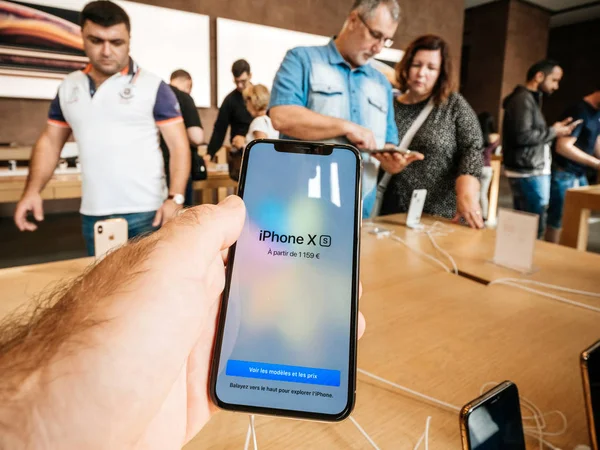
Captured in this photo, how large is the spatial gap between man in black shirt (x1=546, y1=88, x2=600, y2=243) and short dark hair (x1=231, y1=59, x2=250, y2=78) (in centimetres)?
230

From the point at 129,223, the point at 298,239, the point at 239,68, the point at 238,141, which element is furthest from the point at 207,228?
the point at 239,68

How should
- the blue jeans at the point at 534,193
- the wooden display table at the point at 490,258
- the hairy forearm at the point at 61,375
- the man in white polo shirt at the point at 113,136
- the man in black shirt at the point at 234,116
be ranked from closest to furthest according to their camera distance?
the hairy forearm at the point at 61,375
the wooden display table at the point at 490,258
the man in white polo shirt at the point at 113,136
the blue jeans at the point at 534,193
the man in black shirt at the point at 234,116

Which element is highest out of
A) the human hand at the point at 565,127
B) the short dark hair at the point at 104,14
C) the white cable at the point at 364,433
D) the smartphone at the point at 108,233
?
the short dark hair at the point at 104,14

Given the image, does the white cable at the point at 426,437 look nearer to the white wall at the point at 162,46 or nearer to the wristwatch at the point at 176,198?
the wristwatch at the point at 176,198

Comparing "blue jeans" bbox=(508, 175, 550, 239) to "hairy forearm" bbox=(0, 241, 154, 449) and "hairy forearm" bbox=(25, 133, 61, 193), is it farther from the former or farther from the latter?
"hairy forearm" bbox=(0, 241, 154, 449)

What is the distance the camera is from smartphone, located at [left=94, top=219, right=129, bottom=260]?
871 millimetres

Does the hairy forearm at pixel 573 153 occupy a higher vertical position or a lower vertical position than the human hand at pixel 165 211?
higher

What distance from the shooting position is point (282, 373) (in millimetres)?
398

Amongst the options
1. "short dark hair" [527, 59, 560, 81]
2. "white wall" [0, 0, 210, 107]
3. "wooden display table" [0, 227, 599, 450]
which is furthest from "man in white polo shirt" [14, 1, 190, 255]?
"short dark hair" [527, 59, 560, 81]

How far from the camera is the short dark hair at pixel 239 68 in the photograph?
3.24 meters

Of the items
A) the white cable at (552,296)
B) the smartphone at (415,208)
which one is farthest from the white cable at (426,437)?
the smartphone at (415,208)

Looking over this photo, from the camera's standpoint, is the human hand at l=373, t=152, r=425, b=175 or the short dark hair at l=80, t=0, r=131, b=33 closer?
the human hand at l=373, t=152, r=425, b=175

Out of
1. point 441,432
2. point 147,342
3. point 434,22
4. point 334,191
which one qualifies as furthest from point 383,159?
point 434,22

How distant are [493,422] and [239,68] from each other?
331 centimetres
